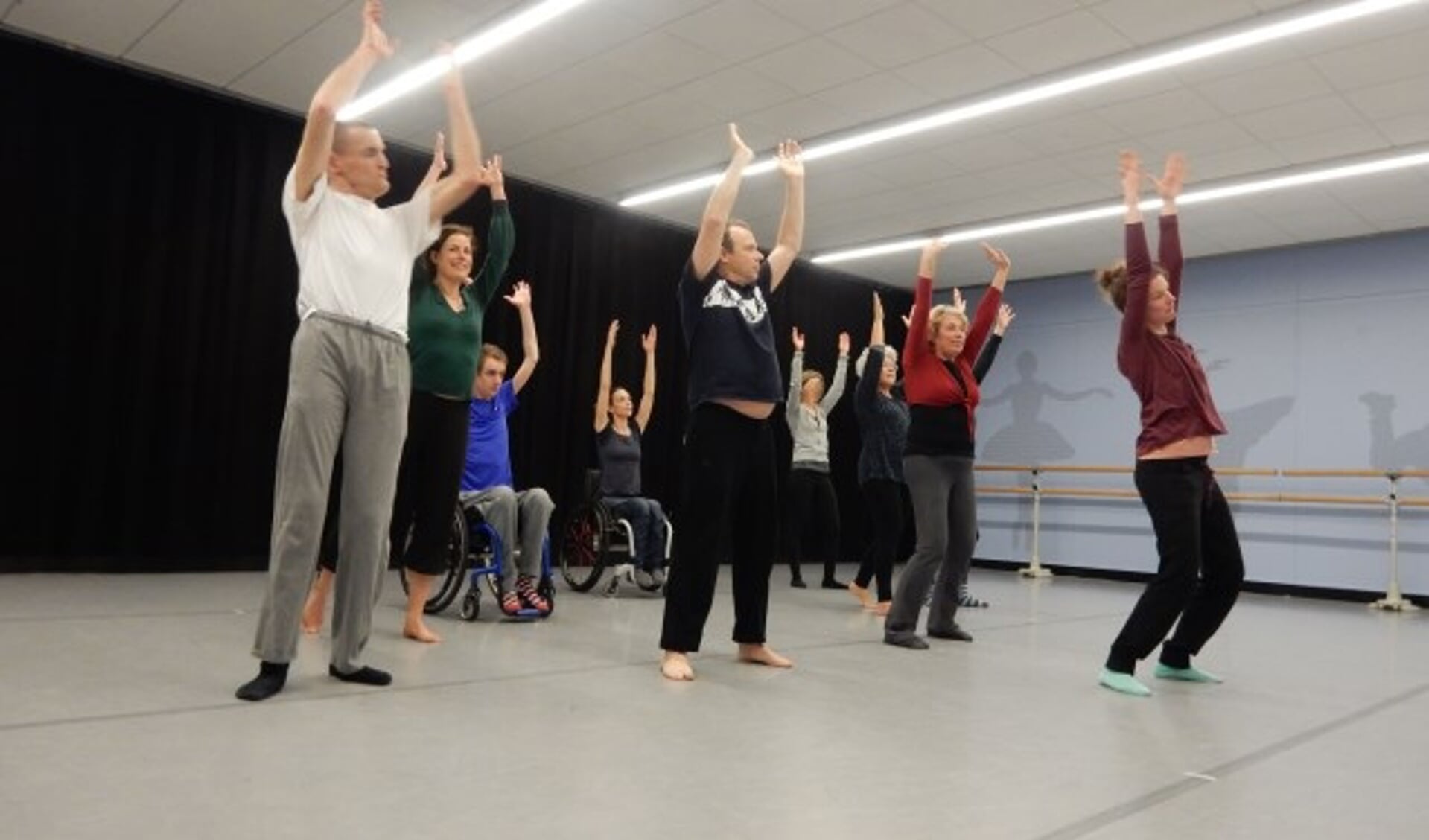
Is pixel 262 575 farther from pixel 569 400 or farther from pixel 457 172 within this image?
pixel 457 172

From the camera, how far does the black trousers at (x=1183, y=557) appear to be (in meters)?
2.55

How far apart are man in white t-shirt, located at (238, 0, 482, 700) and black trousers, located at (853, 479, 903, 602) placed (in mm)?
2767

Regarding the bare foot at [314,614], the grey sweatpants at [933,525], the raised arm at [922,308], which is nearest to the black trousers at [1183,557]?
the grey sweatpants at [933,525]

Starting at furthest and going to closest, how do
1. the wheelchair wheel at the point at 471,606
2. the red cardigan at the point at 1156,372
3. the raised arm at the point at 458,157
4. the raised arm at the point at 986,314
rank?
the wheelchair wheel at the point at 471,606 < the raised arm at the point at 986,314 < the red cardigan at the point at 1156,372 < the raised arm at the point at 458,157

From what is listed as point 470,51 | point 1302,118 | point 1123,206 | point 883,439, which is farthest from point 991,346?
point 1123,206

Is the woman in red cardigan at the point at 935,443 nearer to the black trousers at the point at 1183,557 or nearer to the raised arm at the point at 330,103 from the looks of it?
the black trousers at the point at 1183,557

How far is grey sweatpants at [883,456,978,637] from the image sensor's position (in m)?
3.25

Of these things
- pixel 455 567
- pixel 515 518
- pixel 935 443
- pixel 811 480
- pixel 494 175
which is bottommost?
pixel 455 567

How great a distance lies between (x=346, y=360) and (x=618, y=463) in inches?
114

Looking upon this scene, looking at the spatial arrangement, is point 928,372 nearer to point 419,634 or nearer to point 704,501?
point 704,501

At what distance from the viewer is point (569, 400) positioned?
6719 mm

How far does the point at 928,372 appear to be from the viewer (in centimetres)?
332

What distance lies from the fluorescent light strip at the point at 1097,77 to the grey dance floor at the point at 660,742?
221 cm

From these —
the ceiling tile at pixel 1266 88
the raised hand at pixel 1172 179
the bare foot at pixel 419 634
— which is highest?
the ceiling tile at pixel 1266 88
